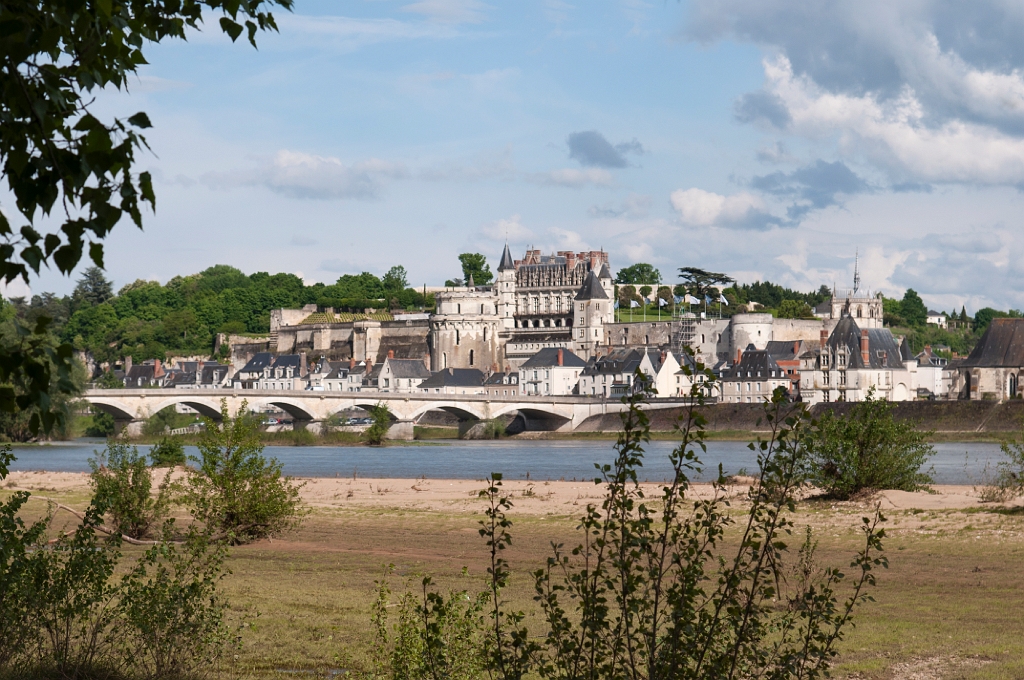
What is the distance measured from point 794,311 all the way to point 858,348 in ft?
120

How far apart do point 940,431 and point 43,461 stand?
39.5 meters

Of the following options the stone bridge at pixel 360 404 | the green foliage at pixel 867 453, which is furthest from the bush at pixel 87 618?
the stone bridge at pixel 360 404

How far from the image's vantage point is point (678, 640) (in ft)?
15.7

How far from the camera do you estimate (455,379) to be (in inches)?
3100

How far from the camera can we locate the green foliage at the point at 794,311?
102812 mm

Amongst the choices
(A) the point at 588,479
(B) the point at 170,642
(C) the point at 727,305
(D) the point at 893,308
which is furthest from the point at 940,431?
(D) the point at 893,308

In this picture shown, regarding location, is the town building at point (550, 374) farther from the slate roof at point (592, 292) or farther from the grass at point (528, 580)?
the grass at point (528, 580)

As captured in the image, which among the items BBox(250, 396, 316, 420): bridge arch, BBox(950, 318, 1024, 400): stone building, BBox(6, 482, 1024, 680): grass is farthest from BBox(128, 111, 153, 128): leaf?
BBox(950, 318, 1024, 400): stone building

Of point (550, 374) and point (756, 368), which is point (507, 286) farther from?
point (756, 368)

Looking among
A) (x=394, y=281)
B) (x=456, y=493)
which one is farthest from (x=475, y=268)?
(x=456, y=493)

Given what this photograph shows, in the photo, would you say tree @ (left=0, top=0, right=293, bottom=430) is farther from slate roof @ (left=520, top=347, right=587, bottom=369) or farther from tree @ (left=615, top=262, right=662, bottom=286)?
tree @ (left=615, top=262, right=662, bottom=286)

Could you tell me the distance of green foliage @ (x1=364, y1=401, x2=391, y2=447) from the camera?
55969 mm

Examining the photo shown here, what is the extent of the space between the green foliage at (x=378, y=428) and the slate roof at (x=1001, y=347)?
29.5 meters

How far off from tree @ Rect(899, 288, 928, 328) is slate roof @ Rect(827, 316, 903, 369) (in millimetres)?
52975
